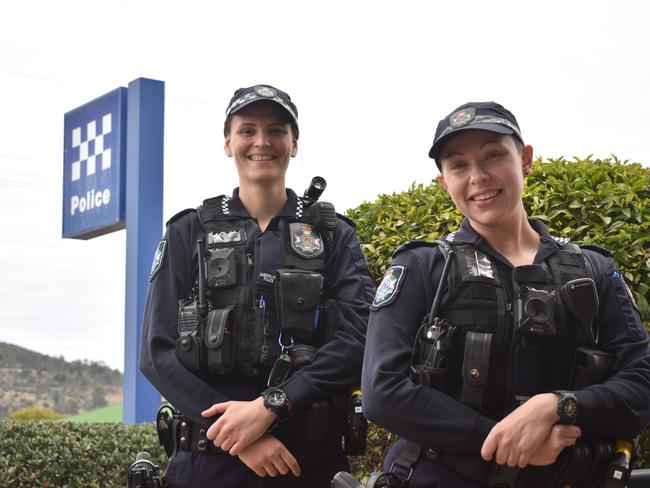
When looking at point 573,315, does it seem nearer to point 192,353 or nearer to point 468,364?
point 468,364

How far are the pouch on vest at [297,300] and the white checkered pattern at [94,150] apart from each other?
5918mm

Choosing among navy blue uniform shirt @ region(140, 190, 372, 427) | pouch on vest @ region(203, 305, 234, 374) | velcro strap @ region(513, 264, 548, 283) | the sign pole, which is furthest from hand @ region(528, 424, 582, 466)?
the sign pole

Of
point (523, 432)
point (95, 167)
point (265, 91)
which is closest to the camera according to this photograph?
point (523, 432)

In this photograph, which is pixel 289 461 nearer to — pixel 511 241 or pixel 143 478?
pixel 143 478

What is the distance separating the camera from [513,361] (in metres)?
2.38

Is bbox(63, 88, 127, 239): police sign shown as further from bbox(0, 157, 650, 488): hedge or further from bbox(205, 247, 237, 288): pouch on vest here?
bbox(205, 247, 237, 288): pouch on vest

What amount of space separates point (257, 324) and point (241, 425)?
353 millimetres

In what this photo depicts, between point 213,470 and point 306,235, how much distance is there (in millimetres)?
837

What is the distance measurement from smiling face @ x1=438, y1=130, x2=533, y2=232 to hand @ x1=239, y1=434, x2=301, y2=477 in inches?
37.6

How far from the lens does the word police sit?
27.8 feet

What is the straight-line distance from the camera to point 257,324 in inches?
116

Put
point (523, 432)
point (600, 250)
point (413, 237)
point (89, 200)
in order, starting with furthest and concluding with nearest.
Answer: point (89, 200), point (413, 237), point (600, 250), point (523, 432)

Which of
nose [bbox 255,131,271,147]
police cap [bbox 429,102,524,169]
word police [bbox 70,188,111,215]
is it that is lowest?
police cap [bbox 429,102,524,169]

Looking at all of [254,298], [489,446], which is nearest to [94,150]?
[254,298]
